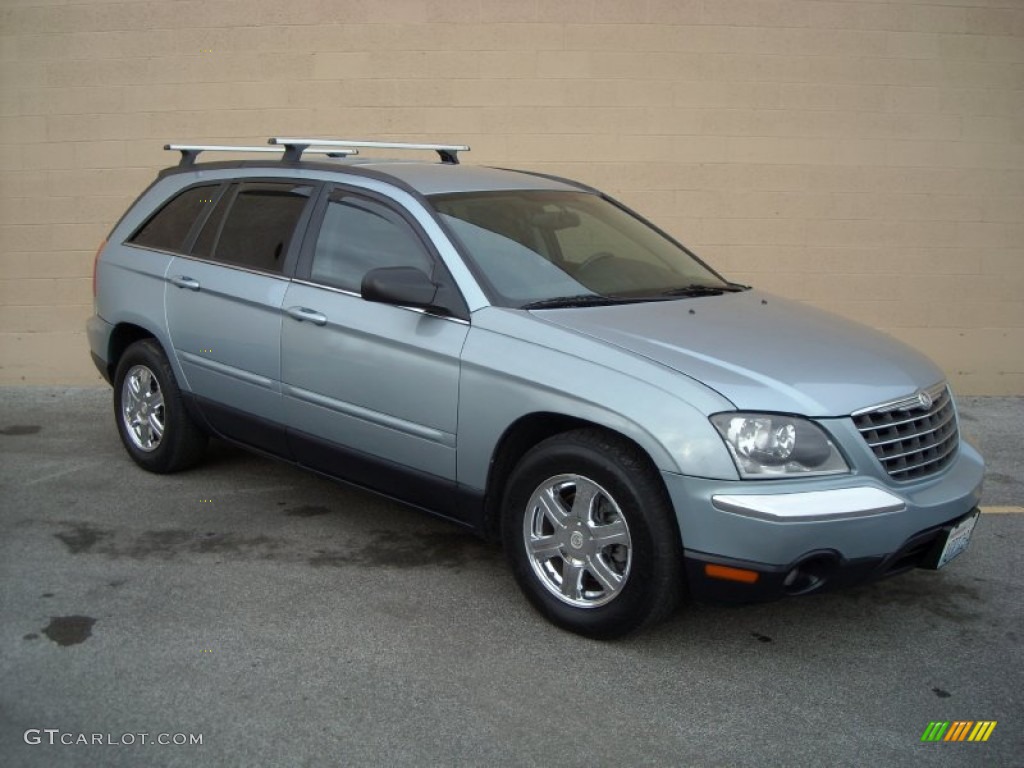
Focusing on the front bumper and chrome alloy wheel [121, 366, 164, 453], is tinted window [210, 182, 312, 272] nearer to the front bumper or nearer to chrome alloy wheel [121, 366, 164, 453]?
chrome alloy wheel [121, 366, 164, 453]

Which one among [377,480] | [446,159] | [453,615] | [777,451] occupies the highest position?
[446,159]

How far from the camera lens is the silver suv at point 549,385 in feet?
12.6

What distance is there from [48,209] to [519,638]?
595 centimetres

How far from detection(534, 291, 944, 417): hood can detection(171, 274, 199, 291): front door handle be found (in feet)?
6.75

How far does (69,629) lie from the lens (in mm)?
4195

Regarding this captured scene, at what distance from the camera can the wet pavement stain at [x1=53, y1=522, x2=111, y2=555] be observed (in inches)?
201

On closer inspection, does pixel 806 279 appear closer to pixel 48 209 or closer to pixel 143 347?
pixel 143 347

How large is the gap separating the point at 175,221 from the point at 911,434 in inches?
153

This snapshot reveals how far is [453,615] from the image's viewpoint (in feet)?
14.5

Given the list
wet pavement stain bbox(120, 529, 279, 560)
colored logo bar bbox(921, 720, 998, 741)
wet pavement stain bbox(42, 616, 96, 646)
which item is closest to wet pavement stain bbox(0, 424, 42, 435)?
wet pavement stain bbox(120, 529, 279, 560)

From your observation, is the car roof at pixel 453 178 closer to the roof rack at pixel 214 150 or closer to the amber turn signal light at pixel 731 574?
the roof rack at pixel 214 150

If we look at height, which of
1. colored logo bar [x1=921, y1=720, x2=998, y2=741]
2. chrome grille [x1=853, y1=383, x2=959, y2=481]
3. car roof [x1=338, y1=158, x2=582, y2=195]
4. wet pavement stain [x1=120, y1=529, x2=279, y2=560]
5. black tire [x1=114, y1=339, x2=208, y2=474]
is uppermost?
car roof [x1=338, y1=158, x2=582, y2=195]

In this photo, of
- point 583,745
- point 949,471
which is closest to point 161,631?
point 583,745

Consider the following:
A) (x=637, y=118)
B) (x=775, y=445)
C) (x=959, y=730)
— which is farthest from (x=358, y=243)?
(x=637, y=118)
